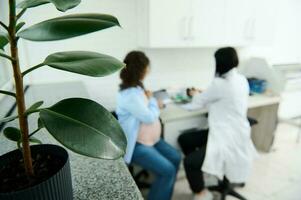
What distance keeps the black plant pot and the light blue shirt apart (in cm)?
105

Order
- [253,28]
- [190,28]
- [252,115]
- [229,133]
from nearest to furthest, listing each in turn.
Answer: [229,133], [190,28], [253,28], [252,115]

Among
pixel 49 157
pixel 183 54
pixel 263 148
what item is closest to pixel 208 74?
pixel 183 54

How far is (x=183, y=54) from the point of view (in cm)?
243

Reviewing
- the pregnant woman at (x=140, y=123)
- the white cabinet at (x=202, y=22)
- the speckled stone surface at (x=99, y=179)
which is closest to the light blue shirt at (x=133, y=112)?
the pregnant woman at (x=140, y=123)

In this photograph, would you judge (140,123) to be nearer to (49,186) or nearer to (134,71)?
(134,71)

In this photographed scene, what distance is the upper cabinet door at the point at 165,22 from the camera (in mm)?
1817

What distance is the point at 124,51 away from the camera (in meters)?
2.17

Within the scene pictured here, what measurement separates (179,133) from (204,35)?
3.16 ft

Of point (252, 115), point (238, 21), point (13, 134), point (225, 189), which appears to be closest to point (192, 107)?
point (225, 189)

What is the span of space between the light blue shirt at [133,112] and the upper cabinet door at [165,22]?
0.55 meters

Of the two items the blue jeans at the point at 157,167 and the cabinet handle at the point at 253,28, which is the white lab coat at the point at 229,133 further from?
the cabinet handle at the point at 253,28

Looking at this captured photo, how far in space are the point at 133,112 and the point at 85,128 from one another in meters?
1.21

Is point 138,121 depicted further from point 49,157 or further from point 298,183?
point 298,183

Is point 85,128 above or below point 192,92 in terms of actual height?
above
